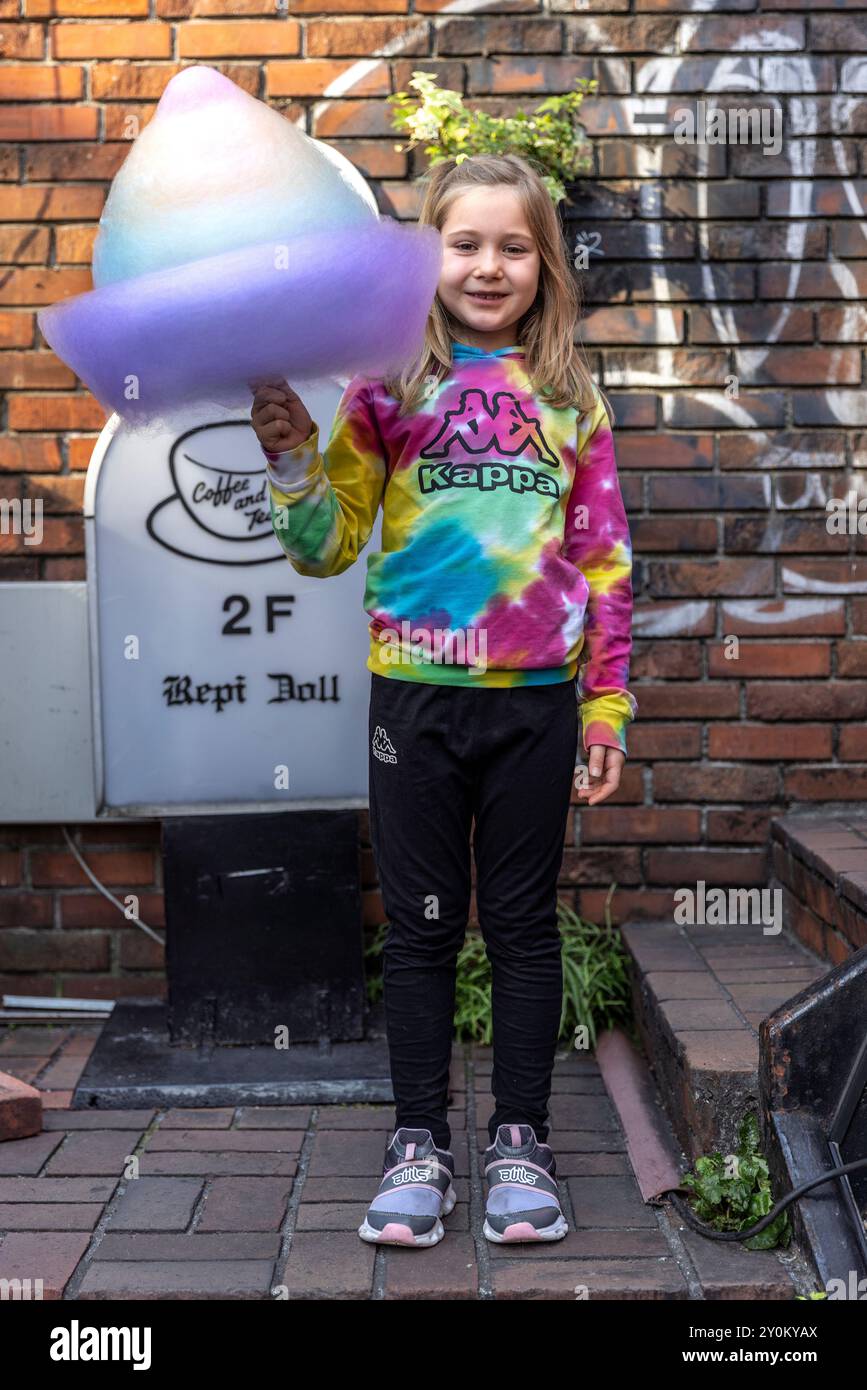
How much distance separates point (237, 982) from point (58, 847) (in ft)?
2.07

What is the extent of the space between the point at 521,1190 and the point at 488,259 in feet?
5.02

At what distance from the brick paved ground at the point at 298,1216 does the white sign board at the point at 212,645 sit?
73 cm

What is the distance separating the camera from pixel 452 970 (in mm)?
2301

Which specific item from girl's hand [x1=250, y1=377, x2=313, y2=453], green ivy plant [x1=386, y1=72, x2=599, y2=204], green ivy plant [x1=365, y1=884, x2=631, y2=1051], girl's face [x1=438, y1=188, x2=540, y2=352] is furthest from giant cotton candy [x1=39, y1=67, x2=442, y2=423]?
green ivy plant [x1=365, y1=884, x2=631, y2=1051]

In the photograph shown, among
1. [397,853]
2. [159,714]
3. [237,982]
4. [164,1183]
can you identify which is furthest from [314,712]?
[164,1183]

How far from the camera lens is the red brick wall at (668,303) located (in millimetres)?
3158

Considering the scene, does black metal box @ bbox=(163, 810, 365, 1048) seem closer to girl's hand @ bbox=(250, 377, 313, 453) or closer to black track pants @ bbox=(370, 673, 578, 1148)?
Result: black track pants @ bbox=(370, 673, 578, 1148)

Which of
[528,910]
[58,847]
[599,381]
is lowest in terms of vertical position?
[58,847]

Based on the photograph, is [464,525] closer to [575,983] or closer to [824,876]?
[824,876]

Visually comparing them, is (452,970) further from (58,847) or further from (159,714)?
(58,847)

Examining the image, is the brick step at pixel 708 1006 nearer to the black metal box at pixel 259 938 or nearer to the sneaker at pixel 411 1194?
the sneaker at pixel 411 1194

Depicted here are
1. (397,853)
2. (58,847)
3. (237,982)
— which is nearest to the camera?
(397,853)

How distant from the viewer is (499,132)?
295 cm

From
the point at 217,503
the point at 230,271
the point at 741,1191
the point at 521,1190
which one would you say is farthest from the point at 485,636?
the point at 217,503
